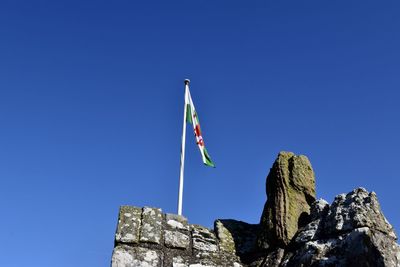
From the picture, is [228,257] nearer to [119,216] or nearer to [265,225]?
[265,225]

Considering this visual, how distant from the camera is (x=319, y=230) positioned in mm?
4355

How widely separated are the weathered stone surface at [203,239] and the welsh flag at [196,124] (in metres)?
5.39

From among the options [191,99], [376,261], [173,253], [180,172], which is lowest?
[376,261]

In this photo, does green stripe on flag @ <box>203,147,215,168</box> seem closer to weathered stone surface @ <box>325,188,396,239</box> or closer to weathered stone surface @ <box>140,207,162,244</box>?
weathered stone surface @ <box>140,207,162,244</box>

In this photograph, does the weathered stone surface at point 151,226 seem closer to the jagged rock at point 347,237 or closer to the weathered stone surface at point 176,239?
the weathered stone surface at point 176,239

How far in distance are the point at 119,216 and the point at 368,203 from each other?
2.65 m

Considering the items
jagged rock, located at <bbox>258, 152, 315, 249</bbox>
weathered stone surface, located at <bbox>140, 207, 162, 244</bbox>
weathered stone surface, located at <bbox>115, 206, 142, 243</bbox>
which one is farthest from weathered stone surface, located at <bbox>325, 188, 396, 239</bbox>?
weathered stone surface, located at <bbox>115, 206, 142, 243</bbox>

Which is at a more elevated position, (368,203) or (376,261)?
(368,203)

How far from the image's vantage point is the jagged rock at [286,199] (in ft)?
15.5

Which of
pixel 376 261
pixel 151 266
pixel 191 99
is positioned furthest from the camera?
pixel 191 99

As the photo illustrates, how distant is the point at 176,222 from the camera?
529cm

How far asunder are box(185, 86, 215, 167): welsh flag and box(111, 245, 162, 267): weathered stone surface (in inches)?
237

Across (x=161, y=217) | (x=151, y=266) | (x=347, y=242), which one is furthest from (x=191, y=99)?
(x=347, y=242)

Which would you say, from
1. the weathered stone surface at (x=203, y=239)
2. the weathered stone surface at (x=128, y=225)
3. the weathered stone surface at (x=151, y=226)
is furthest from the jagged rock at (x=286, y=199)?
the weathered stone surface at (x=128, y=225)
